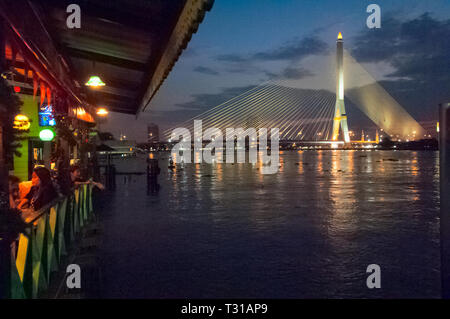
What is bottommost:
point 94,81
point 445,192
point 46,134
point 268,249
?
point 268,249

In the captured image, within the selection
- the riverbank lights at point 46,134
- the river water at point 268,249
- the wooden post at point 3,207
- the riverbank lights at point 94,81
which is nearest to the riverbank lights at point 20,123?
the wooden post at point 3,207

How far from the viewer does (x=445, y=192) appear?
2.89 meters

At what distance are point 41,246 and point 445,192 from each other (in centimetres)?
409

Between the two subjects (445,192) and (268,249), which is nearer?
(445,192)

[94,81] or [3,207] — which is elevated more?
[94,81]

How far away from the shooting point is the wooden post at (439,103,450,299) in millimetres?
2781

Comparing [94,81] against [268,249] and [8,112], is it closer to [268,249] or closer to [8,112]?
[268,249]

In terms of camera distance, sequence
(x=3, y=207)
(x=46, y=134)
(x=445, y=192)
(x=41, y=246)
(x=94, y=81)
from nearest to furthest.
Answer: (x=445, y=192) → (x=3, y=207) → (x=41, y=246) → (x=94, y=81) → (x=46, y=134)

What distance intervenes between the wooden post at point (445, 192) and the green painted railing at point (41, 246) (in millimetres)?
3292

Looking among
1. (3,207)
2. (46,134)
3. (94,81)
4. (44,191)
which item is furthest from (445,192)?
(46,134)

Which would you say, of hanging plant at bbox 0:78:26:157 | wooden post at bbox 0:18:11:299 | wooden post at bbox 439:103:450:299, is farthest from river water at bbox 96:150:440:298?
wooden post at bbox 439:103:450:299
